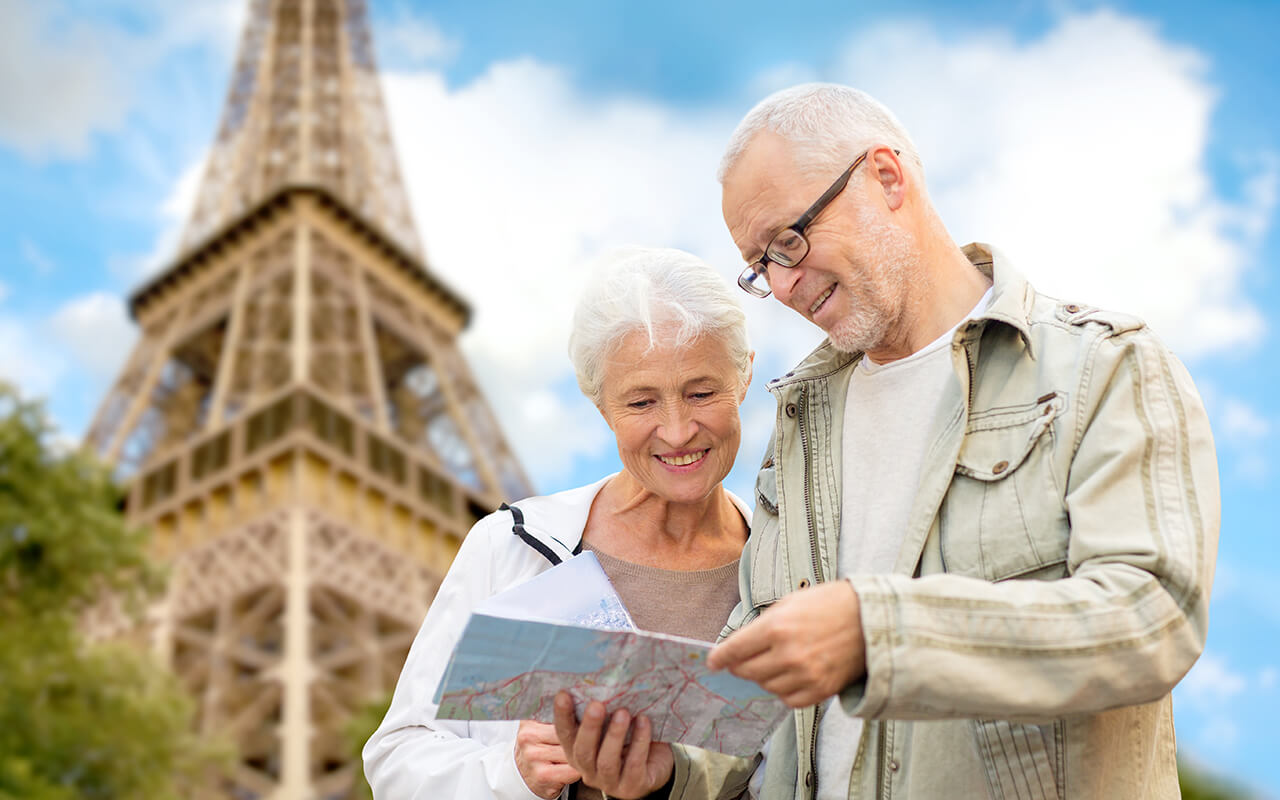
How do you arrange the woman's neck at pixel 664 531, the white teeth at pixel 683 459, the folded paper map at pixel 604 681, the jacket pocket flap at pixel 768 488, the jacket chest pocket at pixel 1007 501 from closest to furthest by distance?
the folded paper map at pixel 604 681 < the jacket chest pocket at pixel 1007 501 < the jacket pocket flap at pixel 768 488 < the white teeth at pixel 683 459 < the woman's neck at pixel 664 531

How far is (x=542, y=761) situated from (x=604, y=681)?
47cm

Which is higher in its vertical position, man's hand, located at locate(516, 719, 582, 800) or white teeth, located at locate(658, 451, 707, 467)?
white teeth, located at locate(658, 451, 707, 467)

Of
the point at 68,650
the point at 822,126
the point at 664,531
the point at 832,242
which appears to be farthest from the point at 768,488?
the point at 68,650

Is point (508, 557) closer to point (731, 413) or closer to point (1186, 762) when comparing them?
point (731, 413)

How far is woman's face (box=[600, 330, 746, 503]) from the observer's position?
8.95 feet

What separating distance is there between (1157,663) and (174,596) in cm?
1937

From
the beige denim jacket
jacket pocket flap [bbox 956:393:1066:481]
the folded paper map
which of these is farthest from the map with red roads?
jacket pocket flap [bbox 956:393:1066:481]

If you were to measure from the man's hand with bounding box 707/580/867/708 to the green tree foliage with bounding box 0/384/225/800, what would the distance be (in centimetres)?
1036

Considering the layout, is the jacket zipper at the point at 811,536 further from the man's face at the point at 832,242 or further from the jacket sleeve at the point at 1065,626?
the jacket sleeve at the point at 1065,626

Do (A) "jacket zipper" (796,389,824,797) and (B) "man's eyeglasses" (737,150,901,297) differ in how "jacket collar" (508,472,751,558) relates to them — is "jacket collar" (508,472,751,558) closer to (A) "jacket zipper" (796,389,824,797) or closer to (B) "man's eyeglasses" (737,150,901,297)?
(A) "jacket zipper" (796,389,824,797)

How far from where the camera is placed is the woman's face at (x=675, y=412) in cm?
273

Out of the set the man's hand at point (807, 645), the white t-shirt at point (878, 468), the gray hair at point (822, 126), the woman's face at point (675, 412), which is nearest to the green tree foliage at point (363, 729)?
the woman's face at point (675, 412)

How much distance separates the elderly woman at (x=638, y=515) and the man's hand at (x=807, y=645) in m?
1.01

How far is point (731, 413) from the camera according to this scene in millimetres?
2805
